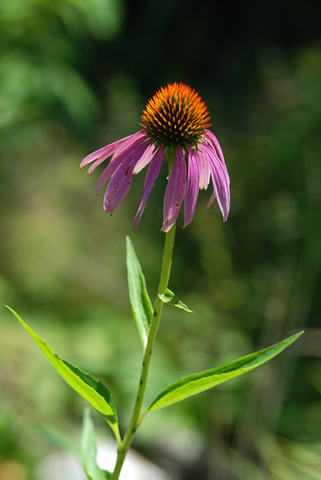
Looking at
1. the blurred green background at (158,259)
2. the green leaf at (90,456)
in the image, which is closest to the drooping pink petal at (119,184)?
the green leaf at (90,456)

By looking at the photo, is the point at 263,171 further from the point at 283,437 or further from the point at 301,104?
the point at 283,437

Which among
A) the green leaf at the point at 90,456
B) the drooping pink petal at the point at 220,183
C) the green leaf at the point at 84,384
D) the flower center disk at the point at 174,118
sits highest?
the flower center disk at the point at 174,118

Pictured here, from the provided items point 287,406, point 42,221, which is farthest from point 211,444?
point 42,221

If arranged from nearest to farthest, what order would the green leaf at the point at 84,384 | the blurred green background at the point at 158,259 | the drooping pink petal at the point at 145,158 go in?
1. the green leaf at the point at 84,384
2. the drooping pink petal at the point at 145,158
3. the blurred green background at the point at 158,259

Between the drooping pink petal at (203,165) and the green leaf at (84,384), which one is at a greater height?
the drooping pink petal at (203,165)

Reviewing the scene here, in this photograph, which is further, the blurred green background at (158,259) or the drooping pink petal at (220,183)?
the blurred green background at (158,259)

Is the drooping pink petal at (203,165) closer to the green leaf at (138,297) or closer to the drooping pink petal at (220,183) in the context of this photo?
the drooping pink petal at (220,183)

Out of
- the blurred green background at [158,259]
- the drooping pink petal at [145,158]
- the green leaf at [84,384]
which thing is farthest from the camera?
the blurred green background at [158,259]
